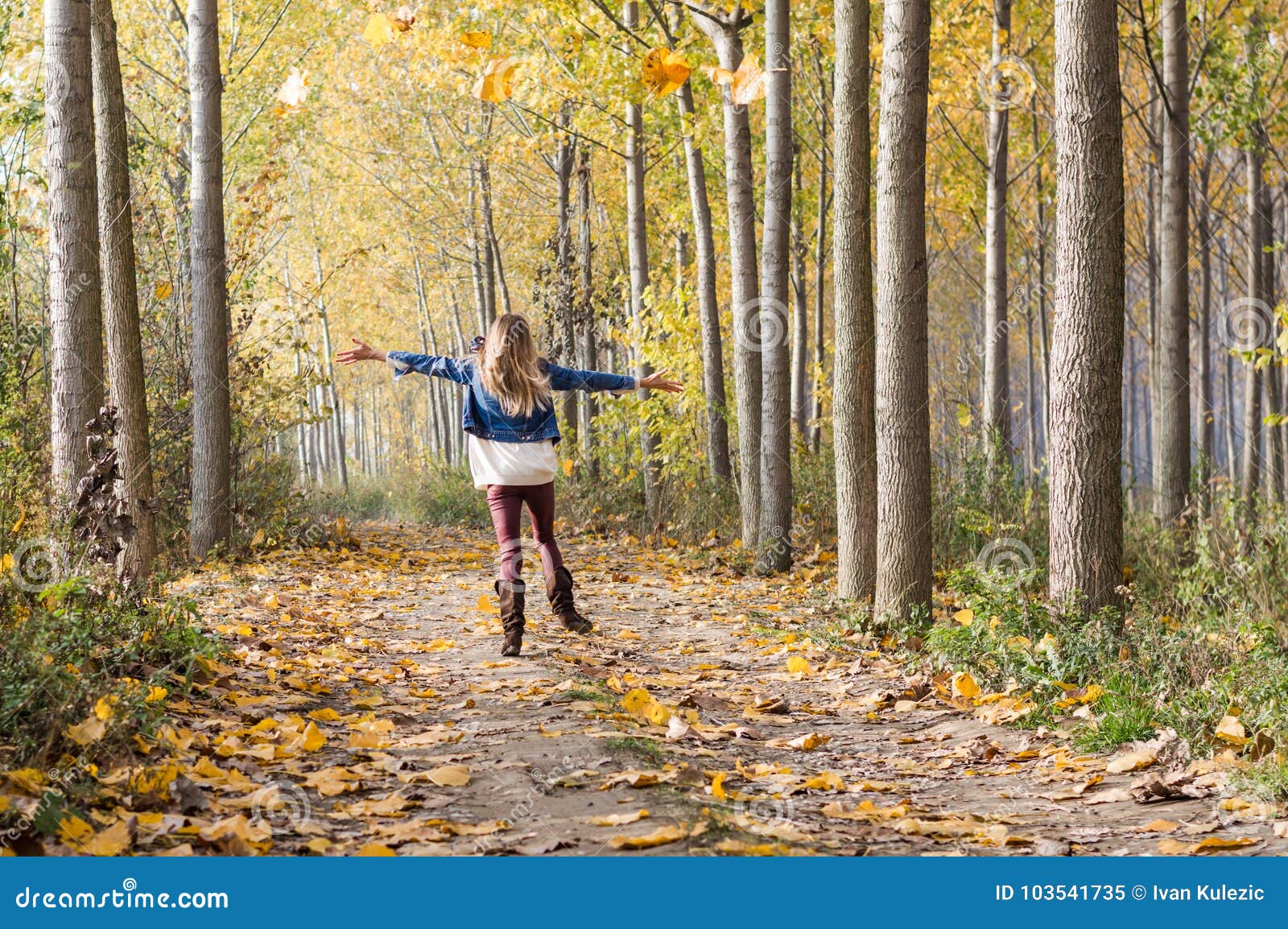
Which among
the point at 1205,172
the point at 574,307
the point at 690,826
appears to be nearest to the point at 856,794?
the point at 690,826

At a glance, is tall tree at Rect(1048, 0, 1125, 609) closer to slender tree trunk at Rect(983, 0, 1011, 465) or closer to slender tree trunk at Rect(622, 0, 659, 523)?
slender tree trunk at Rect(983, 0, 1011, 465)

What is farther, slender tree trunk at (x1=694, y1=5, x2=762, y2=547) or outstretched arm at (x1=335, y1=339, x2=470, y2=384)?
slender tree trunk at (x1=694, y1=5, x2=762, y2=547)

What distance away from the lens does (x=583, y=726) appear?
206 inches

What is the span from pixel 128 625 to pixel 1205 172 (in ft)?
59.9

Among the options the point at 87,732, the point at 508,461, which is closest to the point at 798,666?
the point at 508,461

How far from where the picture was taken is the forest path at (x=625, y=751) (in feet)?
12.8

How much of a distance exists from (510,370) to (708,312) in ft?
20.5

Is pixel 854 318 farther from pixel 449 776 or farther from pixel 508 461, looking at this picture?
pixel 449 776

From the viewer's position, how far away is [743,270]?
452 inches

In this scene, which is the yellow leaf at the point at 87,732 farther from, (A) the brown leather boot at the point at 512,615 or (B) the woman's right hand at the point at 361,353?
(B) the woman's right hand at the point at 361,353

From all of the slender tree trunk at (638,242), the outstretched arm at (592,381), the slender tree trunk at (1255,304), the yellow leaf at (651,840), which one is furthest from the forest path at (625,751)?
the slender tree trunk at (1255,304)

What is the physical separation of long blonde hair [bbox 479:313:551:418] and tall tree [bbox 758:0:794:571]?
371 centimetres

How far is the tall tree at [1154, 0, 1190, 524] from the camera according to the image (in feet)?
36.9

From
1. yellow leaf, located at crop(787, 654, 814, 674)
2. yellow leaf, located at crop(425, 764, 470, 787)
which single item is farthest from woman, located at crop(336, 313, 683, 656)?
yellow leaf, located at crop(425, 764, 470, 787)
